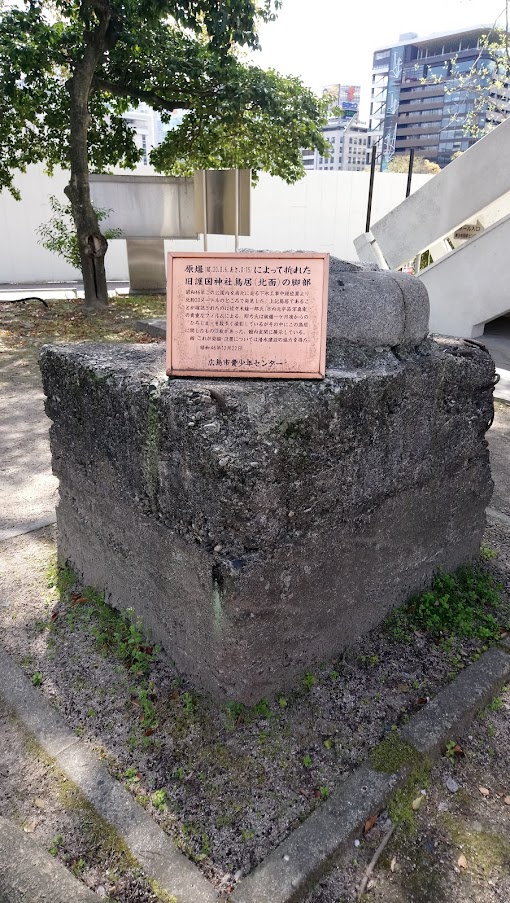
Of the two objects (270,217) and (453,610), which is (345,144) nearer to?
(270,217)

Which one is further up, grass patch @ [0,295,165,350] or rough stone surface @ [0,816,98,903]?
grass patch @ [0,295,165,350]

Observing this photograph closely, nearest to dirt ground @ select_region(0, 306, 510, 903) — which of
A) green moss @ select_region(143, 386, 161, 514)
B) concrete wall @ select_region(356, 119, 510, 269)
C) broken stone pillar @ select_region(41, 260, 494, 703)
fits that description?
broken stone pillar @ select_region(41, 260, 494, 703)

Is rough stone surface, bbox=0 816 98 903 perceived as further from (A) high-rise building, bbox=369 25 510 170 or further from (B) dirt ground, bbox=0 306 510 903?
(A) high-rise building, bbox=369 25 510 170

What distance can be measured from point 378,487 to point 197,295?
3.59 ft

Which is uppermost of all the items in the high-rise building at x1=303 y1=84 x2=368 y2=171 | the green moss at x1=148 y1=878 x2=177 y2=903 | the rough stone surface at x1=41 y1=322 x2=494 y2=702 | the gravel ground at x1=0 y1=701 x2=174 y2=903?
the high-rise building at x1=303 y1=84 x2=368 y2=171

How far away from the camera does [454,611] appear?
2.95 m

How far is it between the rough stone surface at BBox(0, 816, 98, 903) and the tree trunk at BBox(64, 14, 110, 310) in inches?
423

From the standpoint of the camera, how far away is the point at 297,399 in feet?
6.97

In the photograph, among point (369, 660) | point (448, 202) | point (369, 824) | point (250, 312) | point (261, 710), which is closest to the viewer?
point (369, 824)

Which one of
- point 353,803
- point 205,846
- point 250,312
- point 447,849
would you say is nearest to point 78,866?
point 205,846

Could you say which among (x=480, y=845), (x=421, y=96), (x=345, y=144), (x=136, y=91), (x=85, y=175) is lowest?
(x=480, y=845)

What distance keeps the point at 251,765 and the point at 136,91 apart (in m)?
12.1

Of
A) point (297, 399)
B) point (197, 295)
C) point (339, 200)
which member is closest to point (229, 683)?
point (297, 399)

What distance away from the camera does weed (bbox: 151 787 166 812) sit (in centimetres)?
200
